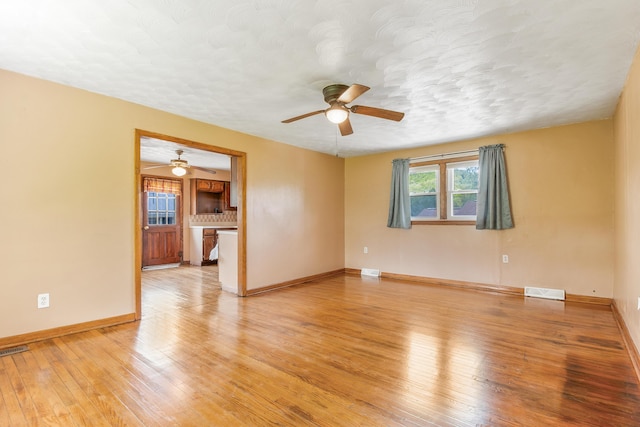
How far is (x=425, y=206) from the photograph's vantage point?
569 centimetres

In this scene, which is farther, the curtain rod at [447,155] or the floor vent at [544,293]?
the curtain rod at [447,155]

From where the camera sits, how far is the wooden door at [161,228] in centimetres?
718

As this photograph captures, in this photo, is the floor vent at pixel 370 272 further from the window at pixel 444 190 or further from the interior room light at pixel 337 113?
the interior room light at pixel 337 113

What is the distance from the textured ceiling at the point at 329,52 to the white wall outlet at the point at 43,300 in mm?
2012

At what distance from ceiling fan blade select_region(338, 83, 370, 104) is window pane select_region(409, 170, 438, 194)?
3.23 m

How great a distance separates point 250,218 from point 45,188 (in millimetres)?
2414

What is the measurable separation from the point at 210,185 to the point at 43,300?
18.3 feet

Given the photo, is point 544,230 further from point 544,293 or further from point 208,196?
point 208,196

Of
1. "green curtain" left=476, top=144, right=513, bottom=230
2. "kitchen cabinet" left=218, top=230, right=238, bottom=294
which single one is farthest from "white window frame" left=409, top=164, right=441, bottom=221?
"kitchen cabinet" left=218, top=230, right=238, bottom=294

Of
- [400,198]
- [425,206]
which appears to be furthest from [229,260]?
[425,206]

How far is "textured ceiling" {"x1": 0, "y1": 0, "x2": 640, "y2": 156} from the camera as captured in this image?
1.96 m

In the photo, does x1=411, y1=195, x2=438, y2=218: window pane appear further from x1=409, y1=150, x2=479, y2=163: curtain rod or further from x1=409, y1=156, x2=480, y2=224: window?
x1=409, y1=150, x2=479, y2=163: curtain rod

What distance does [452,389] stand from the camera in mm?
2082

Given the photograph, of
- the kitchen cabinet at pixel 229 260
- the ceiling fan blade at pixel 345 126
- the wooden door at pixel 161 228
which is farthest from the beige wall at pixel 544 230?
the wooden door at pixel 161 228
